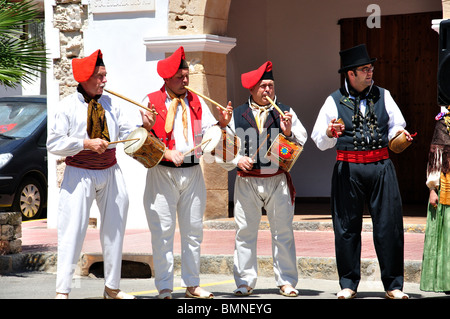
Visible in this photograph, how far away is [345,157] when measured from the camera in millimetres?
6238

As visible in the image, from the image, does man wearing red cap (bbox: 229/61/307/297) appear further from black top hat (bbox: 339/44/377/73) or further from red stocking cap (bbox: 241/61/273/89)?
black top hat (bbox: 339/44/377/73)

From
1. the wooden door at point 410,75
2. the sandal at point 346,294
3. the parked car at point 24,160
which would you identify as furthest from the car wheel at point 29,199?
the sandal at point 346,294

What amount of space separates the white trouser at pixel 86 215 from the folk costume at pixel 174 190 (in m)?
0.27

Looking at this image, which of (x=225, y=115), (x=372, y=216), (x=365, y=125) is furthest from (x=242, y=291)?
(x=365, y=125)

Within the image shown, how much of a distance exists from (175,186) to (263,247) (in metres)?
2.37

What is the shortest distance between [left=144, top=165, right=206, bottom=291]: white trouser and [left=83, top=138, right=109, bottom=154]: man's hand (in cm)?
52

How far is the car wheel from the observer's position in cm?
1195

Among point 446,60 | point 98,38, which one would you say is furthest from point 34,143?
point 446,60

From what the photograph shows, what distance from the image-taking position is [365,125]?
6164 mm

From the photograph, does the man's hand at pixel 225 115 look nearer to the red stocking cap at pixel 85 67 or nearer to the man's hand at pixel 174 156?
the man's hand at pixel 174 156

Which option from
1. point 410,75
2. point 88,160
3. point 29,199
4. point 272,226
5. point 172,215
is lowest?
point 29,199

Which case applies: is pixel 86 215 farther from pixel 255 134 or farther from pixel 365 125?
pixel 365 125

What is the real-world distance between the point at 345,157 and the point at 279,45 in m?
6.60

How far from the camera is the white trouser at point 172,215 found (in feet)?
20.3
